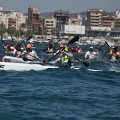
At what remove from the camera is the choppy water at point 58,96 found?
1440cm

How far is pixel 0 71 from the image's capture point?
25.2 metres

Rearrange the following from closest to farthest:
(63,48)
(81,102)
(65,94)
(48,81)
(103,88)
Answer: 1. (81,102)
2. (65,94)
3. (103,88)
4. (48,81)
5. (63,48)

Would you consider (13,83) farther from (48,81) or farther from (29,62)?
(29,62)

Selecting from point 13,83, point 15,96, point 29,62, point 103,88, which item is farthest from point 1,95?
point 29,62

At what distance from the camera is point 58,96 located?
17172 millimetres

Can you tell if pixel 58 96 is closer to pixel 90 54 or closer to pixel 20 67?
pixel 20 67

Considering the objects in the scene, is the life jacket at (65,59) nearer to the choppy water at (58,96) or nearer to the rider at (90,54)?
the choppy water at (58,96)

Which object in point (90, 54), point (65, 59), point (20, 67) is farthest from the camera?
point (90, 54)

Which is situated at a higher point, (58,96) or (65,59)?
(65,59)

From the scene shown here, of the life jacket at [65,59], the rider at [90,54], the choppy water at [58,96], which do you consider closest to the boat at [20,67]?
the choppy water at [58,96]

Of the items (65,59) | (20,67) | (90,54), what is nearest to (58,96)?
(20,67)

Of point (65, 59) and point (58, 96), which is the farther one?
point (65, 59)

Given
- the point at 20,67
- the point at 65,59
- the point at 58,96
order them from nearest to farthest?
the point at 58,96 < the point at 20,67 < the point at 65,59

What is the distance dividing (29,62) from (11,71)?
2318mm
